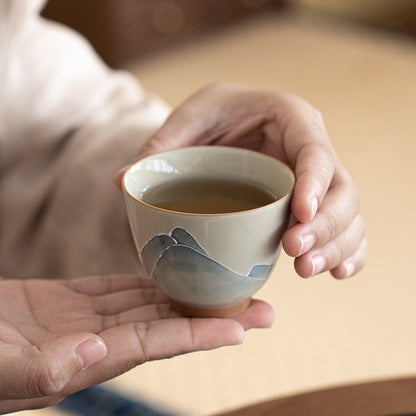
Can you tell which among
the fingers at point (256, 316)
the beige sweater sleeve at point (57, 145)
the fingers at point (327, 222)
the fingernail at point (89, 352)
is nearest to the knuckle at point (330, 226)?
the fingers at point (327, 222)

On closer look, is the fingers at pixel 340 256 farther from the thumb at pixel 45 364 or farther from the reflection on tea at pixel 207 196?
the thumb at pixel 45 364

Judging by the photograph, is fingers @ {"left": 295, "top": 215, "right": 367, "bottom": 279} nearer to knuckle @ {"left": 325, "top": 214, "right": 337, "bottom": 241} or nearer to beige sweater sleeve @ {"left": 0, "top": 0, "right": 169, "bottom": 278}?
knuckle @ {"left": 325, "top": 214, "right": 337, "bottom": 241}

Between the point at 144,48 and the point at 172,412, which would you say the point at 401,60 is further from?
the point at 172,412

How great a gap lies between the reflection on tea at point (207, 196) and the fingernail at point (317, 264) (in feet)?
0.24

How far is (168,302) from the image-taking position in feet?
2.40

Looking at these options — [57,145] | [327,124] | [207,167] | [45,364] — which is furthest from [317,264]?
[327,124]

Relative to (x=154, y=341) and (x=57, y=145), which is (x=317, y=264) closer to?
(x=154, y=341)

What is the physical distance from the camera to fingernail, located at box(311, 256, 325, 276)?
654mm

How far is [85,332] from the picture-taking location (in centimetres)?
63

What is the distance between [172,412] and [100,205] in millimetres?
545

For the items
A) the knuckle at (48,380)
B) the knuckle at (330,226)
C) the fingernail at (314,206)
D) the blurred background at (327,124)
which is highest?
the fingernail at (314,206)

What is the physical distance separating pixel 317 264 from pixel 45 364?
11.1 inches

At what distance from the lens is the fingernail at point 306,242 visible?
62cm

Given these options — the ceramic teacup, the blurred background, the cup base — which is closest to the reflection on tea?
the ceramic teacup
